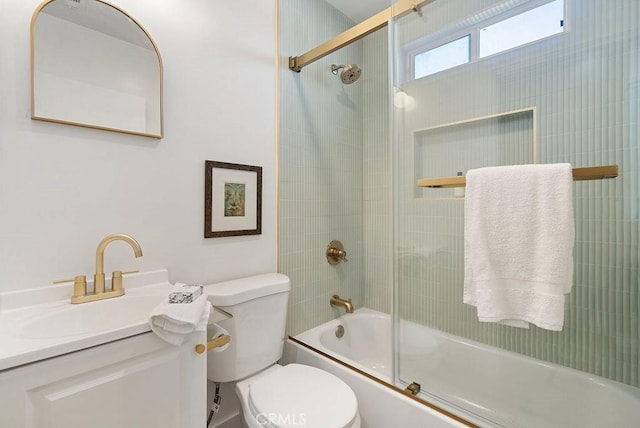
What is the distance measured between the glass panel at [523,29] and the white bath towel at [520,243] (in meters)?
0.78

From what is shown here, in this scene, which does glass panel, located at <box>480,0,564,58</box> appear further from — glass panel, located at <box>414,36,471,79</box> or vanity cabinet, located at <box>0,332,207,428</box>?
vanity cabinet, located at <box>0,332,207,428</box>

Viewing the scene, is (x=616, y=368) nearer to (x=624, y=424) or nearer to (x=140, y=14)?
(x=624, y=424)

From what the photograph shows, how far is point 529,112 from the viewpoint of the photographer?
1.40 metres

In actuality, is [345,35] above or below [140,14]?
above

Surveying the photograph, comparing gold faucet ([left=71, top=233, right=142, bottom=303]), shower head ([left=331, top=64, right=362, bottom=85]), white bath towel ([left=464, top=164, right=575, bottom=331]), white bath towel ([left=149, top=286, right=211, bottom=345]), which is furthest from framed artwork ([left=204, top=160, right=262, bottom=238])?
white bath towel ([left=464, top=164, right=575, bottom=331])

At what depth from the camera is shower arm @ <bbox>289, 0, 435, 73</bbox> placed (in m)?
1.36

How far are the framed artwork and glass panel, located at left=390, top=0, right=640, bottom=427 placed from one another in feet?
2.46

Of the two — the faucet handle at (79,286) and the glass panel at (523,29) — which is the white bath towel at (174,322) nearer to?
the faucet handle at (79,286)

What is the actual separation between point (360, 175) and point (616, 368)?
165 centimetres

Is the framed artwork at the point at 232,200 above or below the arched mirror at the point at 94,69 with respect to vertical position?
below

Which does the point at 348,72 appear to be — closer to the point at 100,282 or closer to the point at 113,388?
the point at 100,282

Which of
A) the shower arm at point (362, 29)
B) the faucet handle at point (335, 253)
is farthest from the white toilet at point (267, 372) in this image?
the shower arm at point (362, 29)

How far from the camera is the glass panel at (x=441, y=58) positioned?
4.88ft

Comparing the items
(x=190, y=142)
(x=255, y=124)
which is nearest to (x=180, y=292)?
(x=190, y=142)
